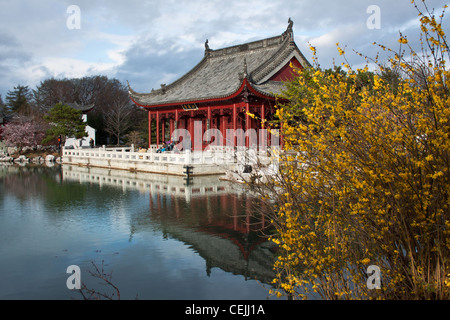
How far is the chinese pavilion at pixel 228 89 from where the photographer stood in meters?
20.5

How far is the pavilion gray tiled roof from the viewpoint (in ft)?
69.7

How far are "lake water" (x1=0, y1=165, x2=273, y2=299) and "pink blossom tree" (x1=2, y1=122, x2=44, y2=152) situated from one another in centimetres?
2028

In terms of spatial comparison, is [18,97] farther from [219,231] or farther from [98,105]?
[219,231]

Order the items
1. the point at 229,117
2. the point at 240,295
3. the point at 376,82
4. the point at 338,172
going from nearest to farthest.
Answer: the point at 338,172, the point at 376,82, the point at 240,295, the point at 229,117

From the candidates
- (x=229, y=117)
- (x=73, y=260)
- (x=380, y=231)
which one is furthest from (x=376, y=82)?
(x=229, y=117)

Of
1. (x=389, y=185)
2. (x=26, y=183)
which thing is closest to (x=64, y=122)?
(x=26, y=183)

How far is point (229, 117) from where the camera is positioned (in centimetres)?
2367

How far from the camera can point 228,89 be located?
21312mm

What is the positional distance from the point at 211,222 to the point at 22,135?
2843 cm

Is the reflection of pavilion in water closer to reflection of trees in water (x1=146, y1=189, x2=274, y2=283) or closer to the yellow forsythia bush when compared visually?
reflection of trees in water (x1=146, y1=189, x2=274, y2=283)

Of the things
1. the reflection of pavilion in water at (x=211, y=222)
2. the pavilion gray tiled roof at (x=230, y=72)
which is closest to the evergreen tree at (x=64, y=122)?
the pavilion gray tiled roof at (x=230, y=72)
